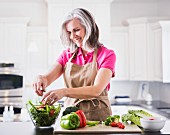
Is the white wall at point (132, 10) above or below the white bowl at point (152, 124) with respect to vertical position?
above

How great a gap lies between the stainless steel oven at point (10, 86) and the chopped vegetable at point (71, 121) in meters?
2.84

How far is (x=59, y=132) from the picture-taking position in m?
1.60

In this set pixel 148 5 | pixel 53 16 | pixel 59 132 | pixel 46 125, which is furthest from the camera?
pixel 148 5

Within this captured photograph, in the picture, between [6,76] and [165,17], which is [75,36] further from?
[165,17]

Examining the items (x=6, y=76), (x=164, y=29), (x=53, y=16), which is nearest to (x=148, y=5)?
(x=164, y=29)

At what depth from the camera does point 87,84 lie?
2.17 metres

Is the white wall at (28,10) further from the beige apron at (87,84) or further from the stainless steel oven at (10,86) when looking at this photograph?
the beige apron at (87,84)

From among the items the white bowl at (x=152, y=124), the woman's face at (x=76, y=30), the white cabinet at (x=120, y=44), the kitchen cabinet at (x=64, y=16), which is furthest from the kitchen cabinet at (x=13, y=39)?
the white bowl at (x=152, y=124)

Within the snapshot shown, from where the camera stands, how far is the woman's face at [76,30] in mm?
2064

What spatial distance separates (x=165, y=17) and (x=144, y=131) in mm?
3444

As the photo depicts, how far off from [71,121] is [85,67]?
2.00ft

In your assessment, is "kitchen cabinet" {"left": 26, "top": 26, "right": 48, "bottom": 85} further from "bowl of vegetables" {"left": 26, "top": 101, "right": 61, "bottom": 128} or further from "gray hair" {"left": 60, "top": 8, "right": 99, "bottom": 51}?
"bowl of vegetables" {"left": 26, "top": 101, "right": 61, "bottom": 128}

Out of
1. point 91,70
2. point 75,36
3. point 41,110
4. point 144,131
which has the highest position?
point 75,36

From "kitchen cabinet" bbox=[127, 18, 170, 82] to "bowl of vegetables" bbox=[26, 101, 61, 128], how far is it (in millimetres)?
3014
